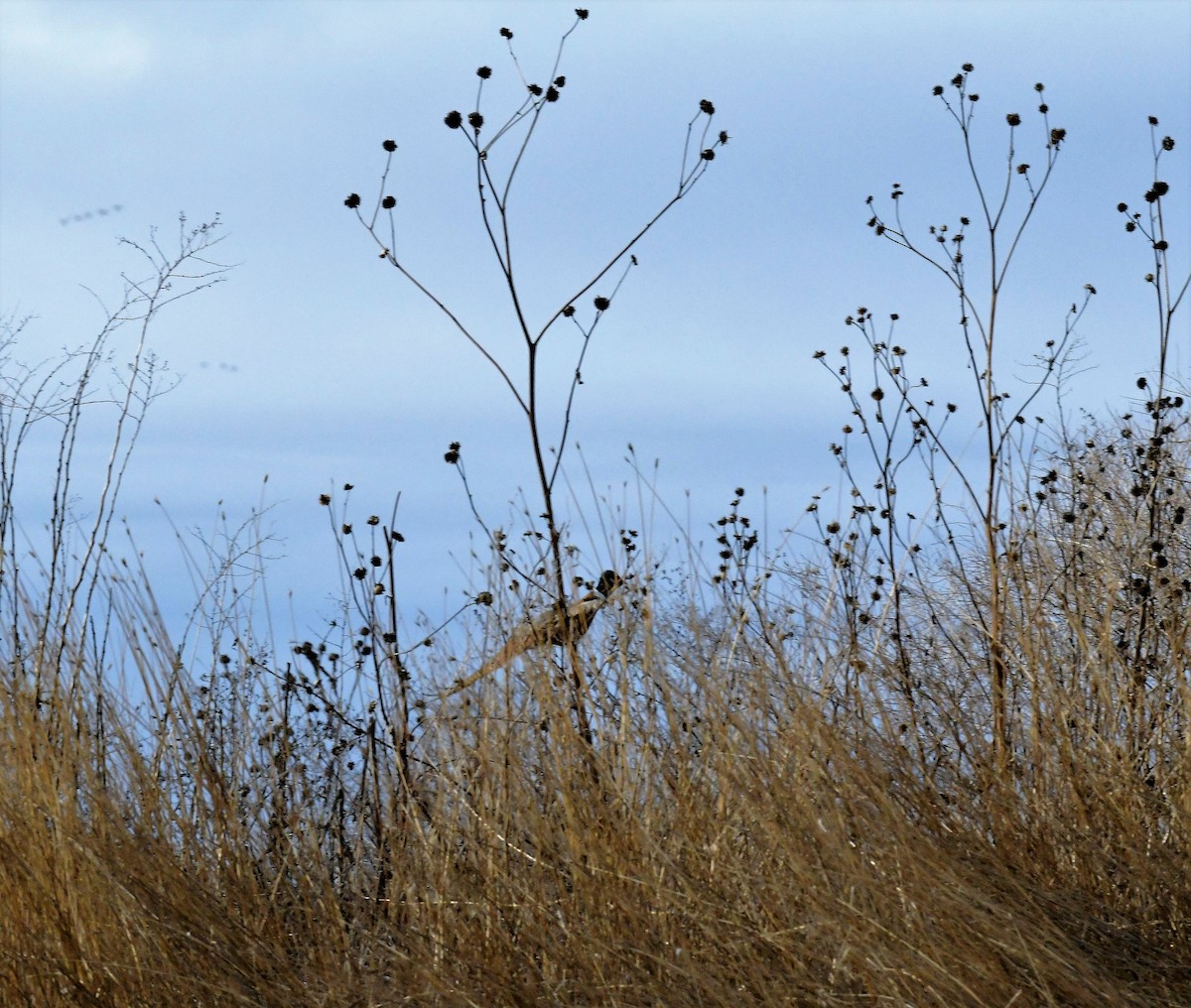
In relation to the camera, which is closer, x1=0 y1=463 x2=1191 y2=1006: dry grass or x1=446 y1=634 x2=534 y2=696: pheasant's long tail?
x1=0 y1=463 x2=1191 y2=1006: dry grass

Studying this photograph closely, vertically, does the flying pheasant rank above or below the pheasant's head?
below

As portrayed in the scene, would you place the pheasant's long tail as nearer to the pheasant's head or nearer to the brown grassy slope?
the brown grassy slope

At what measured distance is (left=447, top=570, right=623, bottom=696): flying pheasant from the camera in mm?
3213

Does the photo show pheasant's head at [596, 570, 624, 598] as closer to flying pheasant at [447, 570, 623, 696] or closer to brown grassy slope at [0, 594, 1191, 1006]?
flying pheasant at [447, 570, 623, 696]

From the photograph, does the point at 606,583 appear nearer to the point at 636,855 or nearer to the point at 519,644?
the point at 519,644

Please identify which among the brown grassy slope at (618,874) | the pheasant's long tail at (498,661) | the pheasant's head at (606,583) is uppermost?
the pheasant's head at (606,583)

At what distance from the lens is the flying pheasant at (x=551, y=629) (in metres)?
3.21

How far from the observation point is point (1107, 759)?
3.10 meters

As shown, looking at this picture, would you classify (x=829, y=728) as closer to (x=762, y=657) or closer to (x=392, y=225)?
(x=762, y=657)

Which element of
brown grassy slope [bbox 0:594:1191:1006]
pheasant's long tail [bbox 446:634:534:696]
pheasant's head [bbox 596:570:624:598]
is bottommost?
brown grassy slope [bbox 0:594:1191:1006]

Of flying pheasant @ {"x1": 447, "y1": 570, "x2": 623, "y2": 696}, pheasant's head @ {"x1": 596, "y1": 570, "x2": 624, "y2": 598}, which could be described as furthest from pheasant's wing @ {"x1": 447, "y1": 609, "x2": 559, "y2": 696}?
pheasant's head @ {"x1": 596, "y1": 570, "x2": 624, "y2": 598}

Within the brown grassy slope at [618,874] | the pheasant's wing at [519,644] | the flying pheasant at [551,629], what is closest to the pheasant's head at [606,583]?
the flying pheasant at [551,629]

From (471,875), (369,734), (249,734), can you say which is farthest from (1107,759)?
(249,734)

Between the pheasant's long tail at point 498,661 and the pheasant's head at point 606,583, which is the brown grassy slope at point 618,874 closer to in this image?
the pheasant's long tail at point 498,661
